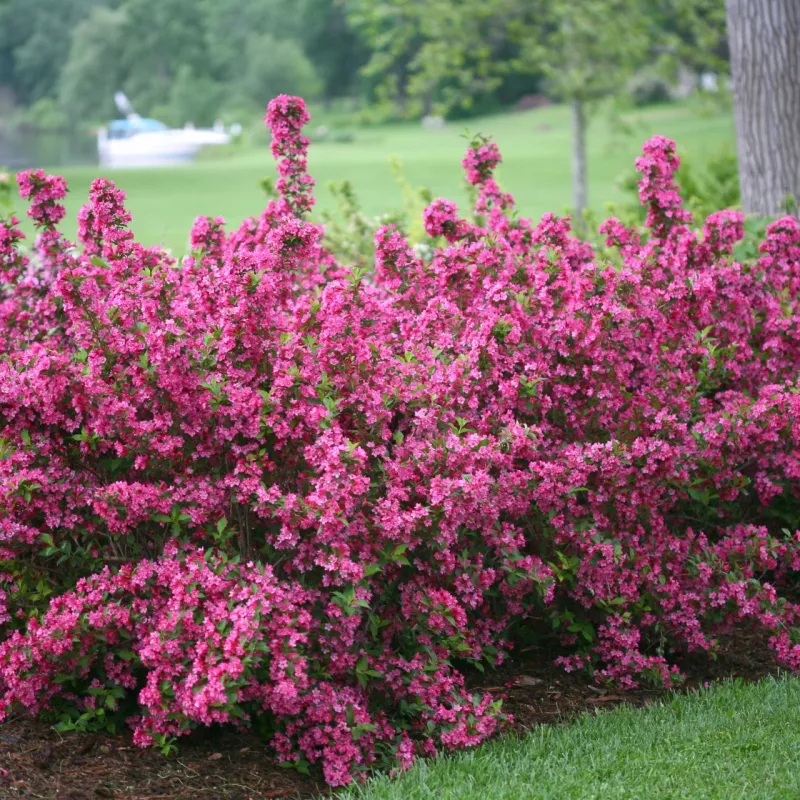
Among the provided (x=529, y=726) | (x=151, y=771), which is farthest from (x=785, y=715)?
(x=151, y=771)

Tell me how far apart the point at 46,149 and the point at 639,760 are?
61874 millimetres

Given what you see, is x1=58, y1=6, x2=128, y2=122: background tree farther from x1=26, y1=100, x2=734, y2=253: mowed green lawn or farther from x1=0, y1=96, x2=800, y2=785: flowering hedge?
x1=0, y1=96, x2=800, y2=785: flowering hedge

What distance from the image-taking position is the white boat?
58.6 meters

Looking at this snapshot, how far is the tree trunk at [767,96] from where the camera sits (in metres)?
8.88

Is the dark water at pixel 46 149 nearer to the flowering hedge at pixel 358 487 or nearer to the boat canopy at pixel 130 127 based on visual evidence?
the boat canopy at pixel 130 127

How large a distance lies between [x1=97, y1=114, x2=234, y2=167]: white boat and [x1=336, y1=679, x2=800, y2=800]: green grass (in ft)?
171

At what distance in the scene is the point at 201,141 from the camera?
230ft

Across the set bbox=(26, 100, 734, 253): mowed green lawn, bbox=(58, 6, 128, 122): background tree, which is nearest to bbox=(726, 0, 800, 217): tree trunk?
bbox=(26, 100, 734, 253): mowed green lawn

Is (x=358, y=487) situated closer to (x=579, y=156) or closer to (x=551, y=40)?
(x=551, y=40)

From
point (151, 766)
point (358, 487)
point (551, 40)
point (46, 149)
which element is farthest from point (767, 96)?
point (46, 149)

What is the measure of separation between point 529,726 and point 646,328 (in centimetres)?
168

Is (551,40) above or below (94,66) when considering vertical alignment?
below

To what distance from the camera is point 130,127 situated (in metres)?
77.6

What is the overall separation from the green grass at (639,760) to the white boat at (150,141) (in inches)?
2058
